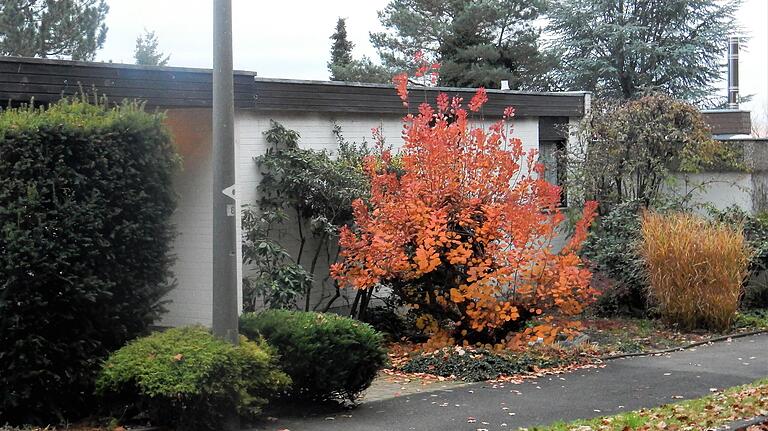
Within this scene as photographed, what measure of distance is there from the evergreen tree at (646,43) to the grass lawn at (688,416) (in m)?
31.4

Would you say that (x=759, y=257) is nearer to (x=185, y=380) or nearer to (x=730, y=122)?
(x=730, y=122)

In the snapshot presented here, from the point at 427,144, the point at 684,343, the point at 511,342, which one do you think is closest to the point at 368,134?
the point at 427,144

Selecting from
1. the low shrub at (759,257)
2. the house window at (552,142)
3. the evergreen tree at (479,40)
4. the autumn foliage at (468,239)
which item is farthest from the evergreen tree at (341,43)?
the autumn foliage at (468,239)

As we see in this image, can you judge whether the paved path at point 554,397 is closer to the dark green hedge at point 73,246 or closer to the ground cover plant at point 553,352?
the ground cover plant at point 553,352

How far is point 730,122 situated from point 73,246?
2125cm

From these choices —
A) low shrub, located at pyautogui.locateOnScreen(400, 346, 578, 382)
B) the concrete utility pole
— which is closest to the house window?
low shrub, located at pyautogui.locateOnScreen(400, 346, 578, 382)

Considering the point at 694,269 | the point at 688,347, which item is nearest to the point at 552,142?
the point at 694,269

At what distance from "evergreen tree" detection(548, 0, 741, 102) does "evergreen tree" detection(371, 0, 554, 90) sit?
6.39ft

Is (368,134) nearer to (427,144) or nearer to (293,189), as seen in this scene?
(293,189)

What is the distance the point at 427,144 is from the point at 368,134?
137 inches

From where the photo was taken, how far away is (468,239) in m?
12.6

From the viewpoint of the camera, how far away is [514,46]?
4356cm

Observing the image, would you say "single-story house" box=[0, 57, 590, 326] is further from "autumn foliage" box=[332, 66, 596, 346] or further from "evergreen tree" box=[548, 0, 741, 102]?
"evergreen tree" box=[548, 0, 741, 102]

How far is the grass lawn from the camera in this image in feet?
27.7
